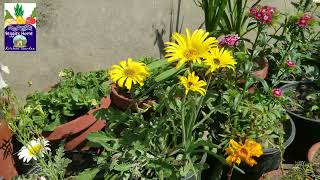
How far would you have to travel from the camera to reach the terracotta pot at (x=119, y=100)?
2756mm

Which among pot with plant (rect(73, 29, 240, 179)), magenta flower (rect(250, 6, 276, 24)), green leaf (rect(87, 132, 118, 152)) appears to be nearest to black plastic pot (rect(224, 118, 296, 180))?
pot with plant (rect(73, 29, 240, 179))

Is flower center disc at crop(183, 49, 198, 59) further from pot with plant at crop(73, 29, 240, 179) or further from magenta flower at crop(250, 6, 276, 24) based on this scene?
magenta flower at crop(250, 6, 276, 24)

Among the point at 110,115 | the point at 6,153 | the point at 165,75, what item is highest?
the point at 165,75

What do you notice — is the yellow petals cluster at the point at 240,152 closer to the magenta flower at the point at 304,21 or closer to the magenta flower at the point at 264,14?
the magenta flower at the point at 264,14

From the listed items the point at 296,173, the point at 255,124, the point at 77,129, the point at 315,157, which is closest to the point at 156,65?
the point at 255,124

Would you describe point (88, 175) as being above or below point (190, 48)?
below

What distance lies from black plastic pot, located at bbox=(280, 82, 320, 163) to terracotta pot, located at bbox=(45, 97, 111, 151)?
1.16 m

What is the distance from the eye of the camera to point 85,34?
288cm

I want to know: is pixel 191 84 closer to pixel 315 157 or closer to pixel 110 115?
pixel 110 115

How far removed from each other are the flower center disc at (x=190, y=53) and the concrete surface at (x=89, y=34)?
116 cm

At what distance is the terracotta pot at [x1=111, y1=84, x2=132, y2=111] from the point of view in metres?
2.76

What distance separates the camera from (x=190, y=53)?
1771mm

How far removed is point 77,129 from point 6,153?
0.42m

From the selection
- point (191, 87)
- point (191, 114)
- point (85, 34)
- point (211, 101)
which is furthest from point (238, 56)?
point (85, 34)
